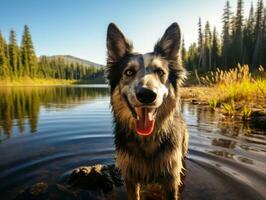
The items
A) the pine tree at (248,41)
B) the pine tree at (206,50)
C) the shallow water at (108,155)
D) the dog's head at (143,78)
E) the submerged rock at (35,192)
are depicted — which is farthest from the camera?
the pine tree at (206,50)

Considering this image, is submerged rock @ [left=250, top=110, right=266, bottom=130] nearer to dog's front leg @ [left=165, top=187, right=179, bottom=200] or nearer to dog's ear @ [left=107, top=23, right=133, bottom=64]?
dog's front leg @ [left=165, top=187, right=179, bottom=200]

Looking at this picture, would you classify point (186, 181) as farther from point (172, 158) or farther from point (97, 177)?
point (97, 177)

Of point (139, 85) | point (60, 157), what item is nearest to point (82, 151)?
point (60, 157)

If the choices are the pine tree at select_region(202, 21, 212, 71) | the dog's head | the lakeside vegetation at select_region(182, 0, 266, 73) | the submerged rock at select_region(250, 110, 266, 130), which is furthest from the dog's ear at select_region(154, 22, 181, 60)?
the pine tree at select_region(202, 21, 212, 71)

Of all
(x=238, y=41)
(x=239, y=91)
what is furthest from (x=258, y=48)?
(x=239, y=91)

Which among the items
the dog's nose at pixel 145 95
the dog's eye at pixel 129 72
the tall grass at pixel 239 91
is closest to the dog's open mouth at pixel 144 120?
the dog's nose at pixel 145 95

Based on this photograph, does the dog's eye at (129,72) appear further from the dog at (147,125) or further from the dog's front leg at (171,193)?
the dog's front leg at (171,193)
